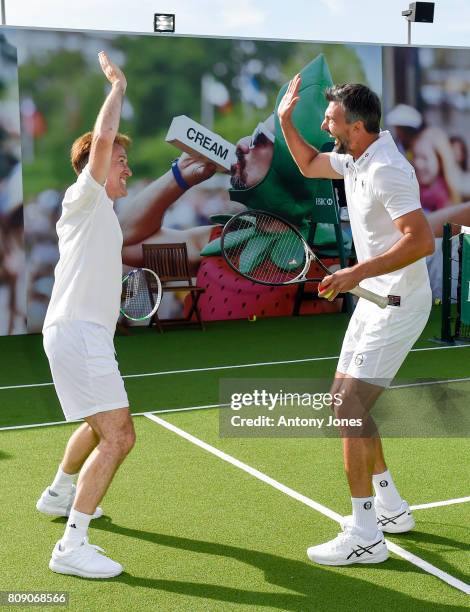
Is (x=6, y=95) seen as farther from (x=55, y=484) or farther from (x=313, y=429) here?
(x=55, y=484)

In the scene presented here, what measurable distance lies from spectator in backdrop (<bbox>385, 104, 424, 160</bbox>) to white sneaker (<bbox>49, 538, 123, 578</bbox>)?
10594mm

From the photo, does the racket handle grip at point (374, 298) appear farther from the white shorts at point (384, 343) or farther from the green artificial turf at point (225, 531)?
the green artificial turf at point (225, 531)

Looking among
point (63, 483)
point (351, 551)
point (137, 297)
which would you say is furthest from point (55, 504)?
point (137, 297)

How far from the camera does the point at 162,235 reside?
1251 cm

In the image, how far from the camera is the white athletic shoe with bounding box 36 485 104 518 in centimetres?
496

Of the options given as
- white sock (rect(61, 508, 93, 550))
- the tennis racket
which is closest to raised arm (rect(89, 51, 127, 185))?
white sock (rect(61, 508, 93, 550))

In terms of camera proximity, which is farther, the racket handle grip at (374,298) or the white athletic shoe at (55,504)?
the white athletic shoe at (55,504)

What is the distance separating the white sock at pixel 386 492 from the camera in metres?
4.77

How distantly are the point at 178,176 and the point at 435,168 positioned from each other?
418 centimetres

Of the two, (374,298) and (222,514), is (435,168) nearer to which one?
(222,514)

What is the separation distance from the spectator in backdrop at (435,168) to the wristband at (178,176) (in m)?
3.72

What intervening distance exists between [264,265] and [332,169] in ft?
9.88

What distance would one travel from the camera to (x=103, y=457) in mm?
4168

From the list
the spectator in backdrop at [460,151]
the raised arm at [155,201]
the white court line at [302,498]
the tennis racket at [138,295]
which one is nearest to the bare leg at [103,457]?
the white court line at [302,498]
